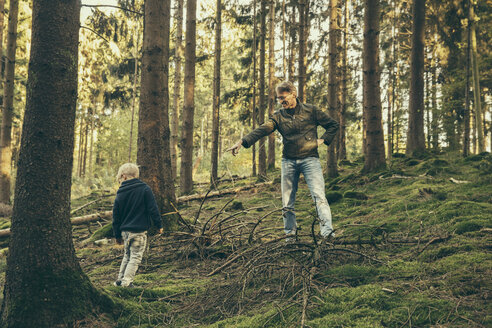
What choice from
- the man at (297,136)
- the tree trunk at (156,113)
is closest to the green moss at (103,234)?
the tree trunk at (156,113)

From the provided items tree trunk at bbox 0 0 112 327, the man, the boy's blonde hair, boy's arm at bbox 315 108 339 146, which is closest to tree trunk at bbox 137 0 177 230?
the boy's blonde hair

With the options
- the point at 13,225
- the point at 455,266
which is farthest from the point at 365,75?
the point at 13,225

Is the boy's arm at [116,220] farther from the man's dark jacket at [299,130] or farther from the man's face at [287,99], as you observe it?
the man's face at [287,99]

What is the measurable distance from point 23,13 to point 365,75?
16250 mm

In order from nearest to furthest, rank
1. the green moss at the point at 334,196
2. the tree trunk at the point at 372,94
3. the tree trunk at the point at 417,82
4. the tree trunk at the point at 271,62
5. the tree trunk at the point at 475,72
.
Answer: the green moss at the point at 334,196 → the tree trunk at the point at 372,94 → the tree trunk at the point at 475,72 → the tree trunk at the point at 417,82 → the tree trunk at the point at 271,62

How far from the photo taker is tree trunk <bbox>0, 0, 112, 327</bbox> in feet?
9.95

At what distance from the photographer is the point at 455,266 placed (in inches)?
137

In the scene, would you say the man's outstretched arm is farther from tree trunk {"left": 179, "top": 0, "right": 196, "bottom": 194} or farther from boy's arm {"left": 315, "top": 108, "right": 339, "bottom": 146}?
tree trunk {"left": 179, "top": 0, "right": 196, "bottom": 194}

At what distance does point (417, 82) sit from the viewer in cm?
1280

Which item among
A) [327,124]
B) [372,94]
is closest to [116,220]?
[327,124]

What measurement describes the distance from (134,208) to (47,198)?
4.79ft

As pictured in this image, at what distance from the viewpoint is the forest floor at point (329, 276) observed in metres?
2.85

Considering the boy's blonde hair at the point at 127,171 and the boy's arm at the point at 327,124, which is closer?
the boy's blonde hair at the point at 127,171

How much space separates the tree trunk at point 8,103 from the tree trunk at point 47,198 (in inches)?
444
